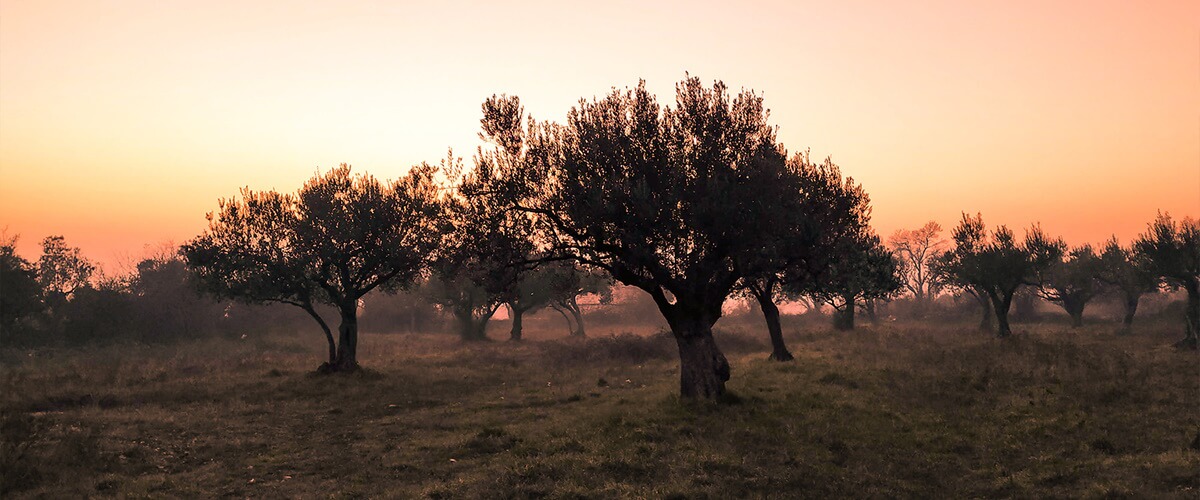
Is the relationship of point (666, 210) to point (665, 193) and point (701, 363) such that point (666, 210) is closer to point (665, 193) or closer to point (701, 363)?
point (665, 193)

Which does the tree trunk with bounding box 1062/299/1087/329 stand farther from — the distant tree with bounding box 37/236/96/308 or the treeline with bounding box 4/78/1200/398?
the distant tree with bounding box 37/236/96/308

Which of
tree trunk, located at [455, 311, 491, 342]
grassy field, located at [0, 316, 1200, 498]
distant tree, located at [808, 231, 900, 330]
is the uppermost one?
distant tree, located at [808, 231, 900, 330]

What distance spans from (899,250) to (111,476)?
139 meters

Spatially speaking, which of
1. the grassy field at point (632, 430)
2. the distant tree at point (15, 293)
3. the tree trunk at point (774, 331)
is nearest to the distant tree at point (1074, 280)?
the grassy field at point (632, 430)

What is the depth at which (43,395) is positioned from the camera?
27.5 meters

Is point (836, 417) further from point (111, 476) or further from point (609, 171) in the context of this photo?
point (111, 476)

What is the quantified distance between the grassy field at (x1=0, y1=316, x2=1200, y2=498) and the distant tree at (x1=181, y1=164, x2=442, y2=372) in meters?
5.01

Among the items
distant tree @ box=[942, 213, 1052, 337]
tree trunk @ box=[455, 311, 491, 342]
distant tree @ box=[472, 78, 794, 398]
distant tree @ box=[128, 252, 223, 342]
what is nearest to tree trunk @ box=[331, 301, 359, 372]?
distant tree @ box=[472, 78, 794, 398]

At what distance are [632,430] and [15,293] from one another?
5759cm

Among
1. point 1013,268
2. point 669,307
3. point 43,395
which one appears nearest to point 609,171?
point 669,307

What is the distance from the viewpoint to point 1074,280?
73438 millimetres

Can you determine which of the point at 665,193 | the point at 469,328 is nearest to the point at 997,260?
the point at 665,193

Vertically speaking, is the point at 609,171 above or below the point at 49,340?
above

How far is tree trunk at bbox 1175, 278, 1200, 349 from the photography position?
40.1 m
